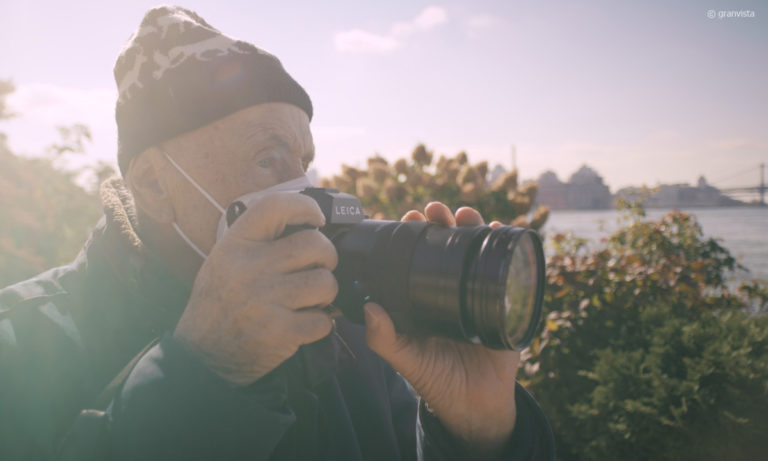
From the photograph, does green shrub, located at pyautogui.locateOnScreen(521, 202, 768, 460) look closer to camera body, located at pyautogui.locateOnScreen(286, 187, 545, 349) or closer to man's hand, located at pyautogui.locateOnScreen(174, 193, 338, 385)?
camera body, located at pyautogui.locateOnScreen(286, 187, 545, 349)

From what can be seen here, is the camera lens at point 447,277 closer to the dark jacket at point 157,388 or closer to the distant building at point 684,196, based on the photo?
the dark jacket at point 157,388

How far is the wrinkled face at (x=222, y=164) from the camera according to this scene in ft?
4.96

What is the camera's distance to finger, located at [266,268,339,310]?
102cm

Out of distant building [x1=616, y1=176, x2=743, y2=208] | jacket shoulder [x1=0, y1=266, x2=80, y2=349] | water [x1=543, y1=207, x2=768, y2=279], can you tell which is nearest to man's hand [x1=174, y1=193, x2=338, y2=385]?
jacket shoulder [x1=0, y1=266, x2=80, y2=349]

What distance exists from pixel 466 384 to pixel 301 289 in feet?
2.39

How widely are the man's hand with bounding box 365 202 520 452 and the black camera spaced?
245 millimetres

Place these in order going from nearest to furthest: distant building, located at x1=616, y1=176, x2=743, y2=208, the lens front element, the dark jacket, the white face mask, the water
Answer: the dark jacket < the lens front element < the white face mask < the water < distant building, located at x1=616, y1=176, x2=743, y2=208

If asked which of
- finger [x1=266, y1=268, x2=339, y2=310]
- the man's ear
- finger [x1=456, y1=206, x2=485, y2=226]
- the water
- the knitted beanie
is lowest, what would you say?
the water

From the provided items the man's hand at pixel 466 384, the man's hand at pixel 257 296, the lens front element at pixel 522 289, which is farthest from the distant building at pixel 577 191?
the man's hand at pixel 257 296

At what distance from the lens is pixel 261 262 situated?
1021 mm

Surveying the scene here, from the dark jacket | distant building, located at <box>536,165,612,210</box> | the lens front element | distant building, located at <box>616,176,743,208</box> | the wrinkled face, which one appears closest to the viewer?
the dark jacket

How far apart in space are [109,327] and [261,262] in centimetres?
76

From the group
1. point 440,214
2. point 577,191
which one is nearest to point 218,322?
point 440,214

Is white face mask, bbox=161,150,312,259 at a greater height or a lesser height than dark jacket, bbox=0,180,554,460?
greater
